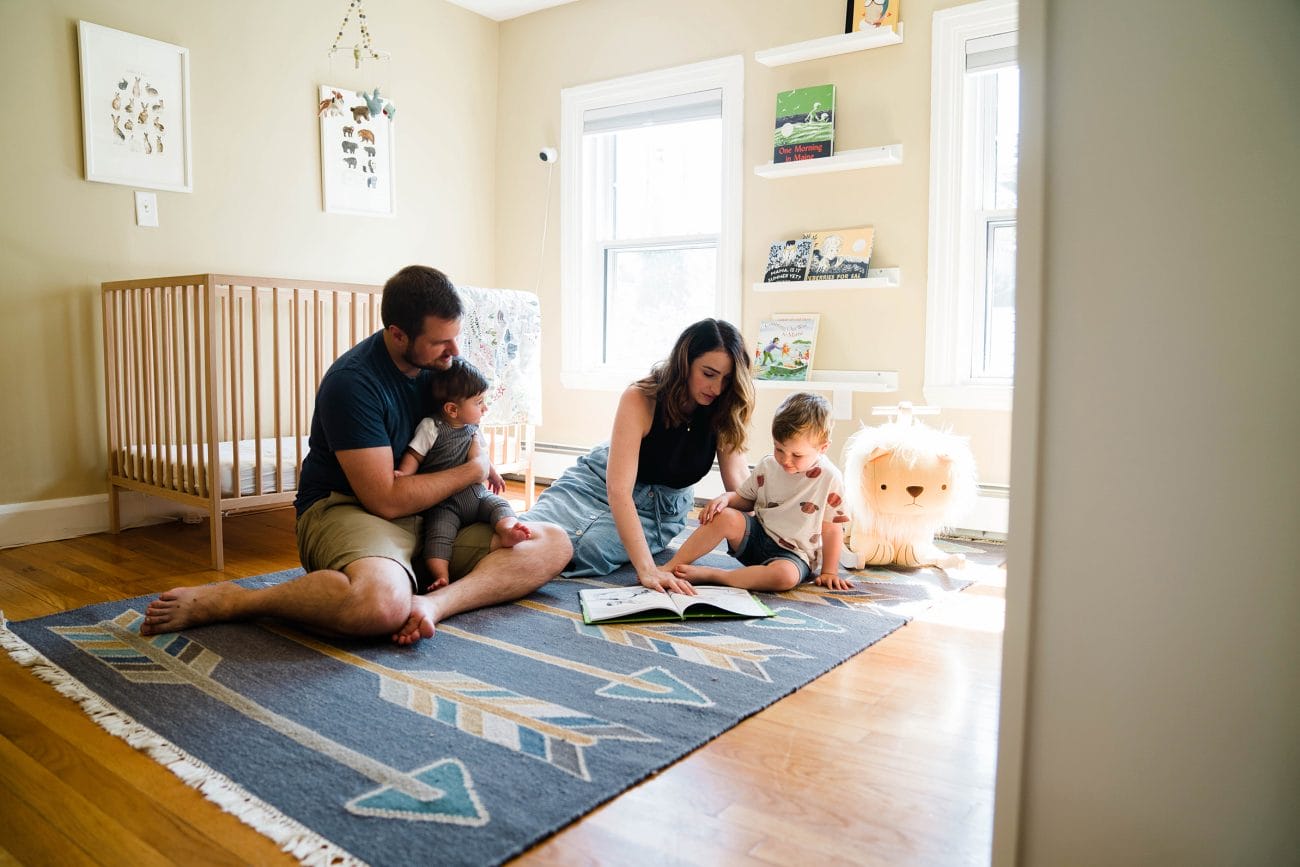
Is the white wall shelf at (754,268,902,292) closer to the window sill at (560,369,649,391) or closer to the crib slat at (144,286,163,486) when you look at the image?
the window sill at (560,369,649,391)

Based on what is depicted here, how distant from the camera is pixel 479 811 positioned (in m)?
1.14

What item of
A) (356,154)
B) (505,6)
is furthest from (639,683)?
(505,6)

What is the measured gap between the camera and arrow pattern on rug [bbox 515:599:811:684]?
1.72m

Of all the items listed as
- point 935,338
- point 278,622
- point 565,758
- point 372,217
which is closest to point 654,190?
point 372,217

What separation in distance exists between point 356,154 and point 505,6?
3.49 feet

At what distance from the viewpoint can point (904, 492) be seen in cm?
250

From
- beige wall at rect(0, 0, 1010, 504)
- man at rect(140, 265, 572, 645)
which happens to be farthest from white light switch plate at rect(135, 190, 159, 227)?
man at rect(140, 265, 572, 645)

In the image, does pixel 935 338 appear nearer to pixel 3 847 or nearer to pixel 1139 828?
pixel 1139 828

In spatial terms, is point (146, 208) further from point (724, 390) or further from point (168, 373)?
point (724, 390)

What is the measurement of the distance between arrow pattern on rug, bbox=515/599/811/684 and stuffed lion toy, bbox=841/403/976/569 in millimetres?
816

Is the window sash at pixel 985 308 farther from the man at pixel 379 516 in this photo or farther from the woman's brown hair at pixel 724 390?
the man at pixel 379 516

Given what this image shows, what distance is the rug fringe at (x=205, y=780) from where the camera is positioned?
3.44 ft

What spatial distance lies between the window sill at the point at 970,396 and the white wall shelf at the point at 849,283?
39 cm

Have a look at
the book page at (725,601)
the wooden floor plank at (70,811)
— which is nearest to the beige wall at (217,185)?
the wooden floor plank at (70,811)
